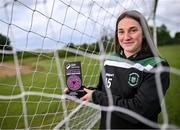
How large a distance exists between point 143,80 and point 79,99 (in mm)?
219

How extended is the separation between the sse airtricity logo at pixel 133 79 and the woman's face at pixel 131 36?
0.07m

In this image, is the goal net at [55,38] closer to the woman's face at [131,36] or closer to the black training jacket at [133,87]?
the black training jacket at [133,87]

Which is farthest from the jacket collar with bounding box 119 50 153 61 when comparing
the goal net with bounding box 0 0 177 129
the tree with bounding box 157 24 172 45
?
the tree with bounding box 157 24 172 45

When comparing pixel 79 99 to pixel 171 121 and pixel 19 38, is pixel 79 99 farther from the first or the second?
pixel 171 121

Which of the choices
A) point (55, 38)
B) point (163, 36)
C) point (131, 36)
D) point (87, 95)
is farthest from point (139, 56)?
point (163, 36)

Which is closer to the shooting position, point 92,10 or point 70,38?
point 70,38

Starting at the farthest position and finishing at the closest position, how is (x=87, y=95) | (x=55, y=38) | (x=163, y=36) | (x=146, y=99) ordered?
(x=163, y=36) → (x=55, y=38) → (x=87, y=95) → (x=146, y=99)

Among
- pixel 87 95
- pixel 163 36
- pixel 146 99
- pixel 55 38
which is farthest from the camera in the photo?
pixel 163 36

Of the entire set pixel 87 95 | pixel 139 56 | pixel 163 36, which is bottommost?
pixel 87 95

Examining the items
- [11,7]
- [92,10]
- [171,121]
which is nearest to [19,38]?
[11,7]

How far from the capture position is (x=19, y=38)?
1633 mm

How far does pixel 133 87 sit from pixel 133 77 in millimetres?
29

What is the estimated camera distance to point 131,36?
1.18 metres

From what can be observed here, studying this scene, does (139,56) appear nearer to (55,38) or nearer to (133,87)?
(133,87)
